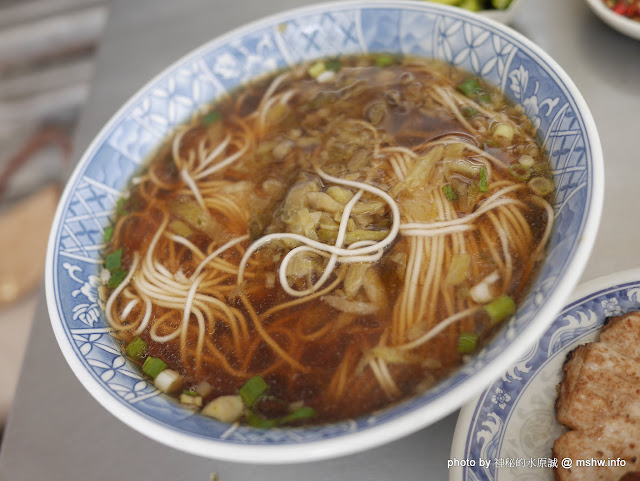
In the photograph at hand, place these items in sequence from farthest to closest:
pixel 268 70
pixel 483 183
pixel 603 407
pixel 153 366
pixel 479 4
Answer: pixel 479 4, pixel 268 70, pixel 483 183, pixel 153 366, pixel 603 407

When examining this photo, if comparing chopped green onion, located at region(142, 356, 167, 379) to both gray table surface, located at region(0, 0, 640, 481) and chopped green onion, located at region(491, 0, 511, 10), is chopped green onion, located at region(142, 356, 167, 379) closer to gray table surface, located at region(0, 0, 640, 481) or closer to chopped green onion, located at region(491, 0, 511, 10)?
gray table surface, located at region(0, 0, 640, 481)

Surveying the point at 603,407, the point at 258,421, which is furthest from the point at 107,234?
the point at 603,407

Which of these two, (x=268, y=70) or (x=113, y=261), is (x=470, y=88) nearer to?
(x=268, y=70)

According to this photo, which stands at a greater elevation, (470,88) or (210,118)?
(470,88)

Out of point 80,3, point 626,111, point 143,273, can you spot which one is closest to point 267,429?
point 143,273

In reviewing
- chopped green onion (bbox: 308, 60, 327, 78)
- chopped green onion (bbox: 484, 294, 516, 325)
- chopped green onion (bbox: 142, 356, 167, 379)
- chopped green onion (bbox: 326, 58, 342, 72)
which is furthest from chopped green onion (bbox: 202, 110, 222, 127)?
chopped green onion (bbox: 484, 294, 516, 325)

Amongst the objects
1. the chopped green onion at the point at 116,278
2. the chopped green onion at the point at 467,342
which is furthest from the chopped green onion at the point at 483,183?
the chopped green onion at the point at 116,278

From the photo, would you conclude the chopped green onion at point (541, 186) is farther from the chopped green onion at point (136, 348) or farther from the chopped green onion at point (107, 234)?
the chopped green onion at point (107, 234)
